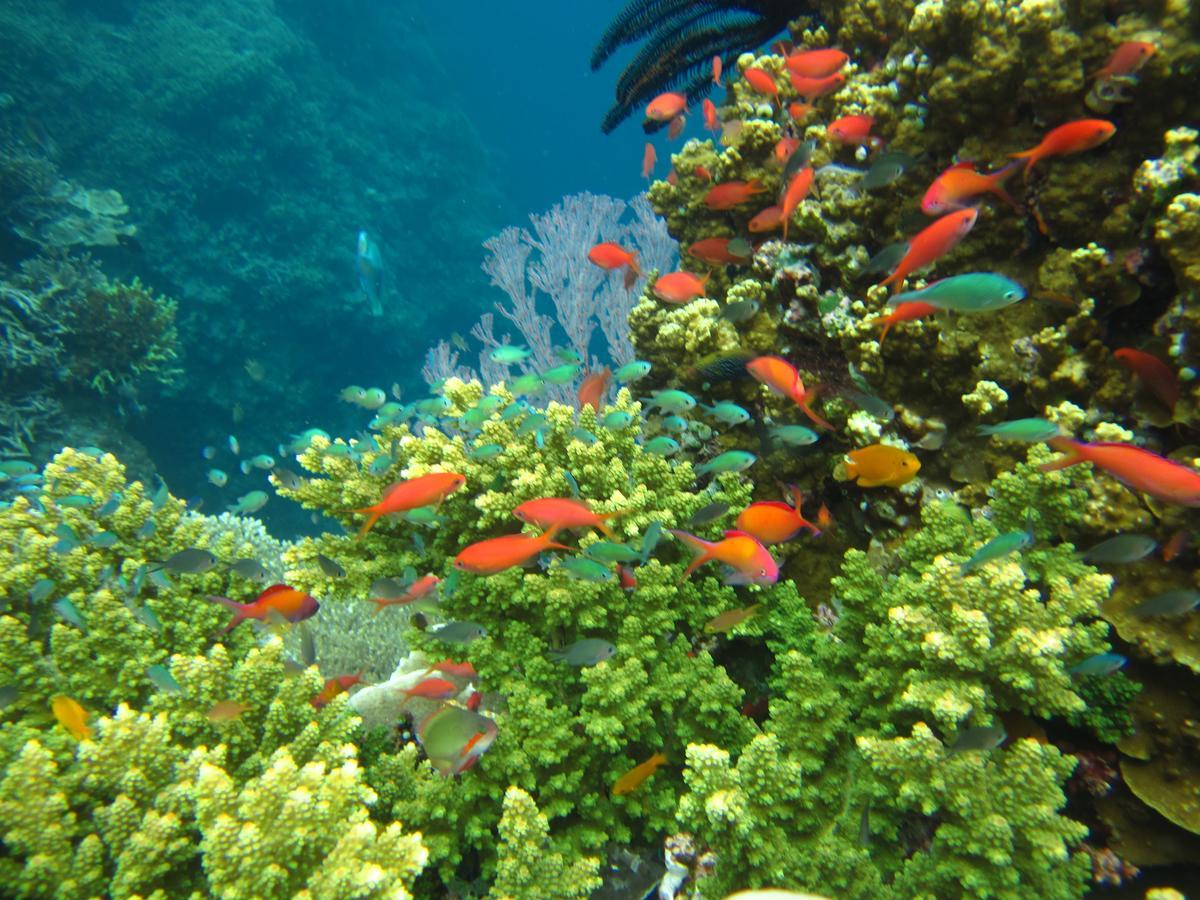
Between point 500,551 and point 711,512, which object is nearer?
point 500,551

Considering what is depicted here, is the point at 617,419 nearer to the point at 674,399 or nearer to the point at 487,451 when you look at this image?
the point at 674,399

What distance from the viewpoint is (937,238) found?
265 cm

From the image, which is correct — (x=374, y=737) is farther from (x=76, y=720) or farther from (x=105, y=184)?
(x=105, y=184)

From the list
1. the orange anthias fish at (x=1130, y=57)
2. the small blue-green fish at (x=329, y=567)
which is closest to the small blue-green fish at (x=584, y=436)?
the small blue-green fish at (x=329, y=567)

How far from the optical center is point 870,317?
10.9 feet

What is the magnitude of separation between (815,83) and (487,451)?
3.24 m

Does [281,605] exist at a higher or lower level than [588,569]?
higher

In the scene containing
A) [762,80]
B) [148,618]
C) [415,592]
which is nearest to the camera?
[415,592]

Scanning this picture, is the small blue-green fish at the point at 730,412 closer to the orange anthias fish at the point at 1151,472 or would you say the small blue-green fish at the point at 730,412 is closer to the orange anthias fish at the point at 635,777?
the orange anthias fish at the point at 1151,472

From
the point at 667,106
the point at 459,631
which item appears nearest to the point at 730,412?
the point at 459,631

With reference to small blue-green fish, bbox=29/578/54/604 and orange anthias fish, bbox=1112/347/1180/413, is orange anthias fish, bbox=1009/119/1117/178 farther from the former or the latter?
small blue-green fish, bbox=29/578/54/604

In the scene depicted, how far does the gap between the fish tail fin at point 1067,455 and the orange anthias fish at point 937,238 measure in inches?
37.6

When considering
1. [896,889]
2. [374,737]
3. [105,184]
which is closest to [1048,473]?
[896,889]

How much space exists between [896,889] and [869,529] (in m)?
1.82
